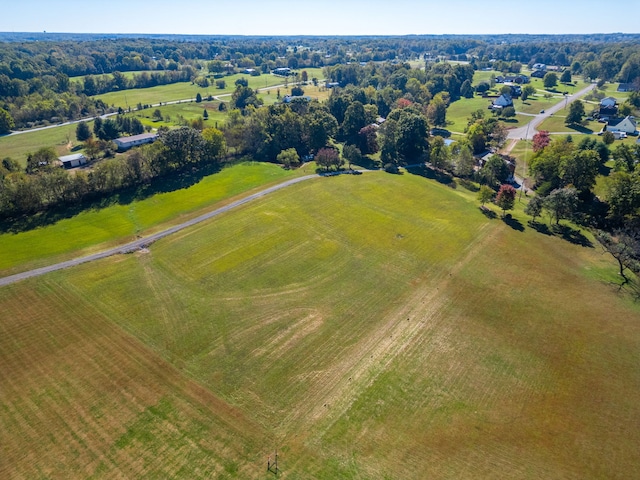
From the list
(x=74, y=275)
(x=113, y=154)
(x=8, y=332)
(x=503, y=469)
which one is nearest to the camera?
(x=503, y=469)

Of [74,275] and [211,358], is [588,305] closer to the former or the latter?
A: [211,358]

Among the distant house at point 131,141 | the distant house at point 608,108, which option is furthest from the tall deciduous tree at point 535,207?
the distant house at point 608,108

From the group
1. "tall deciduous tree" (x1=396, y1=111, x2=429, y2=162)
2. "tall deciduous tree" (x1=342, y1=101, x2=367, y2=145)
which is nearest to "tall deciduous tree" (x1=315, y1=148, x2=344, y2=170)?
"tall deciduous tree" (x1=396, y1=111, x2=429, y2=162)

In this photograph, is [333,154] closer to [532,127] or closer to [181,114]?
[532,127]

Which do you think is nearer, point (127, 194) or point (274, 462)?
point (274, 462)

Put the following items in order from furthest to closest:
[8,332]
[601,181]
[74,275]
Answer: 1. [601,181]
2. [74,275]
3. [8,332]

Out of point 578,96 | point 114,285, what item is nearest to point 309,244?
point 114,285

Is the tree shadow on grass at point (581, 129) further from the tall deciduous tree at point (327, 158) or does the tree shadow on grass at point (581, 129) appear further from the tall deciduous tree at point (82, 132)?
the tall deciduous tree at point (82, 132)
